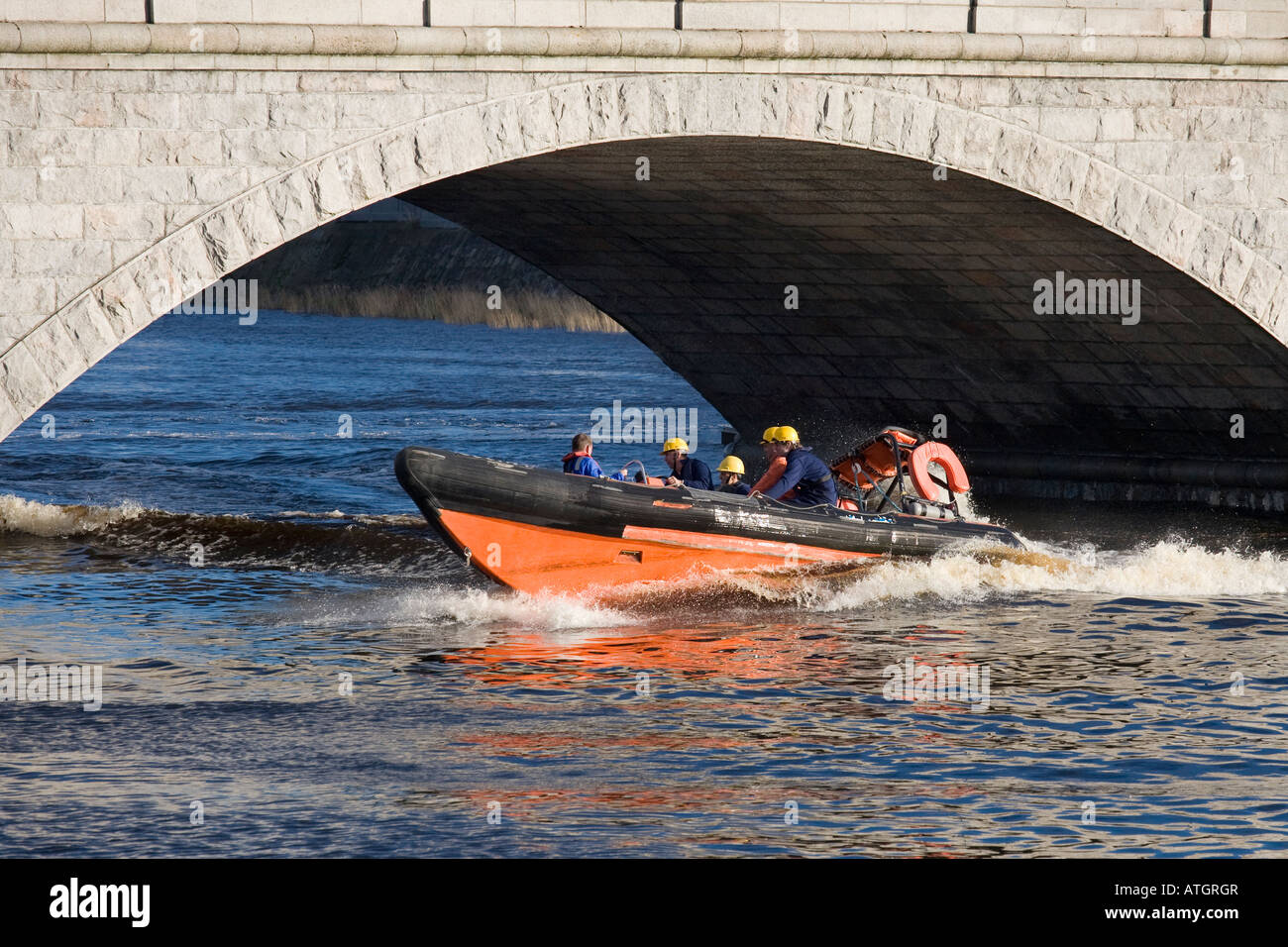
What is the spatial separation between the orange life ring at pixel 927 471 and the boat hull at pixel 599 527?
1.17m

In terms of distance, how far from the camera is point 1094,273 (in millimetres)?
17766

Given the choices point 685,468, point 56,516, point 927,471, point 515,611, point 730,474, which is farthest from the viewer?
point 56,516

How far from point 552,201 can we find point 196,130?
6.68 metres

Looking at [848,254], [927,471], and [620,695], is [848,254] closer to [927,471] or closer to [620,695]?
[927,471]

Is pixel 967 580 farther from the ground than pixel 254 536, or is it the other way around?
pixel 254 536

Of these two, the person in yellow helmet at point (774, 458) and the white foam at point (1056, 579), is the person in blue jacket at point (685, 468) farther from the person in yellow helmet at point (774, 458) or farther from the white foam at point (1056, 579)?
the white foam at point (1056, 579)

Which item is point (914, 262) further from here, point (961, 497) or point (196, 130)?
point (196, 130)

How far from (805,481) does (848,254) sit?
381 centimetres

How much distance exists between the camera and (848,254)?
19062mm

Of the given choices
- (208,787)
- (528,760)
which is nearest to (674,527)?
(528,760)

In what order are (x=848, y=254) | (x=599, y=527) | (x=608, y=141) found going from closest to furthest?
(x=608, y=141)
(x=599, y=527)
(x=848, y=254)

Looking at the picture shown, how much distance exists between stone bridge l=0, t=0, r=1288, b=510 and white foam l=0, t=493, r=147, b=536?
16.6 ft

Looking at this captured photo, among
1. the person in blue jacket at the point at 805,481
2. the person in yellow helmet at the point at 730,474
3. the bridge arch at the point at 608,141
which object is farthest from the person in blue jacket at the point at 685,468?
Answer: the bridge arch at the point at 608,141

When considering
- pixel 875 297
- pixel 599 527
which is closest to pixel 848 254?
pixel 875 297
